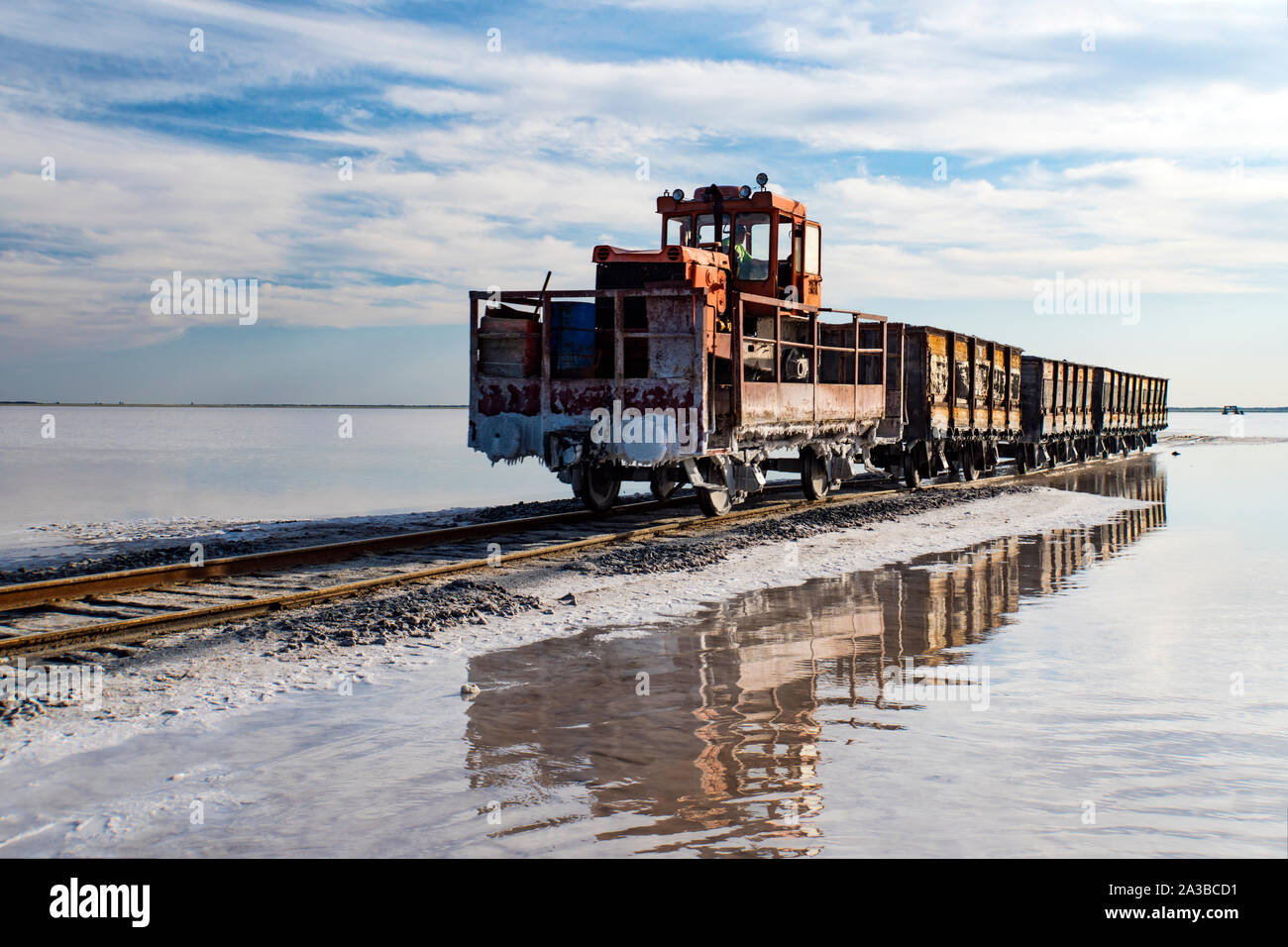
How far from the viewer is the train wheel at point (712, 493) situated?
44.0ft

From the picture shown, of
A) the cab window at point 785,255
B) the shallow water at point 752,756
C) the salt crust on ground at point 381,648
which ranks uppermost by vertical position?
the cab window at point 785,255

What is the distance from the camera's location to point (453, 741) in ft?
16.0

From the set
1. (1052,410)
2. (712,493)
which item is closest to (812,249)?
(712,493)

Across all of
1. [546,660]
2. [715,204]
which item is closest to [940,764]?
[546,660]

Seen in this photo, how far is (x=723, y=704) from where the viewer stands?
18.2ft

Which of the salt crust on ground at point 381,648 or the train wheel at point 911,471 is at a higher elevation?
the train wheel at point 911,471

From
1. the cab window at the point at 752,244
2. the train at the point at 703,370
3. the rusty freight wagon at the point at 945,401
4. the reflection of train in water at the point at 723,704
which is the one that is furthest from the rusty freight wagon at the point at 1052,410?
the reflection of train in water at the point at 723,704

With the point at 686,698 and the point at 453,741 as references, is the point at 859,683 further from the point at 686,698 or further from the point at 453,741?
the point at 453,741

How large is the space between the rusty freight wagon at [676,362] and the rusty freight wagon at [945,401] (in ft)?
9.74

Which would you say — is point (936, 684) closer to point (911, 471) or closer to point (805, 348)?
point (805, 348)

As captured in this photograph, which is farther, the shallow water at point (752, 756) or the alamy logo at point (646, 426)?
the alamy logo at point (646, 426)

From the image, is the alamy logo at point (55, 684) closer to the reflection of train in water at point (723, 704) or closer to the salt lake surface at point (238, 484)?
the reflection of train in water at point (723, 704)
